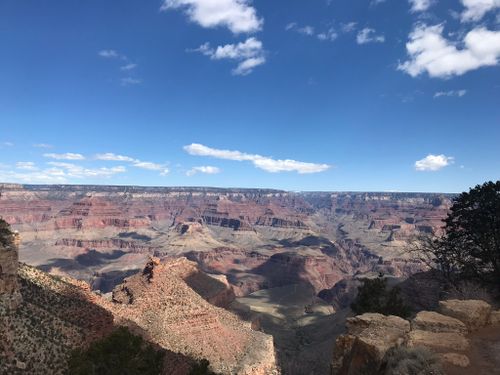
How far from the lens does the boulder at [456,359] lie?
15398mm

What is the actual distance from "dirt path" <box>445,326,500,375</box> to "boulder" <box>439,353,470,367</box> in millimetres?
206

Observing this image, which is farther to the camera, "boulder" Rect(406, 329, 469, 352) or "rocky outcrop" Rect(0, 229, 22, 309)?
"rocky outcrop" Rect(0, 229, 22, 309)

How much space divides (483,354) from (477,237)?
2809cm

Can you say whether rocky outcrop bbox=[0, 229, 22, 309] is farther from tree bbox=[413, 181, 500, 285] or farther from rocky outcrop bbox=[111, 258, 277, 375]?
tree bbox=[413, 181, 500, 285]

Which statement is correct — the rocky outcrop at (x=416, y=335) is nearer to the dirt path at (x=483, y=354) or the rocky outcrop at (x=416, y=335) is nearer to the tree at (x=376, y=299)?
the dirt path at (x=483, y=354)

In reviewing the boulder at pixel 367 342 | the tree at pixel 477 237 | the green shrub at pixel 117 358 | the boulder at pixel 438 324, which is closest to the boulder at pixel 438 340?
the boulder at pixel 367 342

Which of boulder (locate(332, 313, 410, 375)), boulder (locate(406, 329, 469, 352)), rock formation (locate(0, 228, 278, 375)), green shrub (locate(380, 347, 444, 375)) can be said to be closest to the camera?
green shrub (locate(380, 347, 444, 375))

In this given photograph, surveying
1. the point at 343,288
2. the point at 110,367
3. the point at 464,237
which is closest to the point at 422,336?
the point at 110,367

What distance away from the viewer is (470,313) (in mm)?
20047

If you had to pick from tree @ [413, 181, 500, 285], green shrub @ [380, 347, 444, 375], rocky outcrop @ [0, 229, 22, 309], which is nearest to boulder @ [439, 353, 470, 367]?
green shrub @ [380, 347, 444, 375]

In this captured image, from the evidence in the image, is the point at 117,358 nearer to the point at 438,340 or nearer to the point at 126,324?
the point at 438,340

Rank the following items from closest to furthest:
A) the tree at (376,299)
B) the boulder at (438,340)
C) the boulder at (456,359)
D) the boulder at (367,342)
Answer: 1. the boulder at (456,359)
2. the boulder at (438,340)
3. the boulder at (367,342)
4. the tree at (376,299)

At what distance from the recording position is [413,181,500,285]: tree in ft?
130

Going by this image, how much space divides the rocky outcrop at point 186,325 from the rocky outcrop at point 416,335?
110 feet
